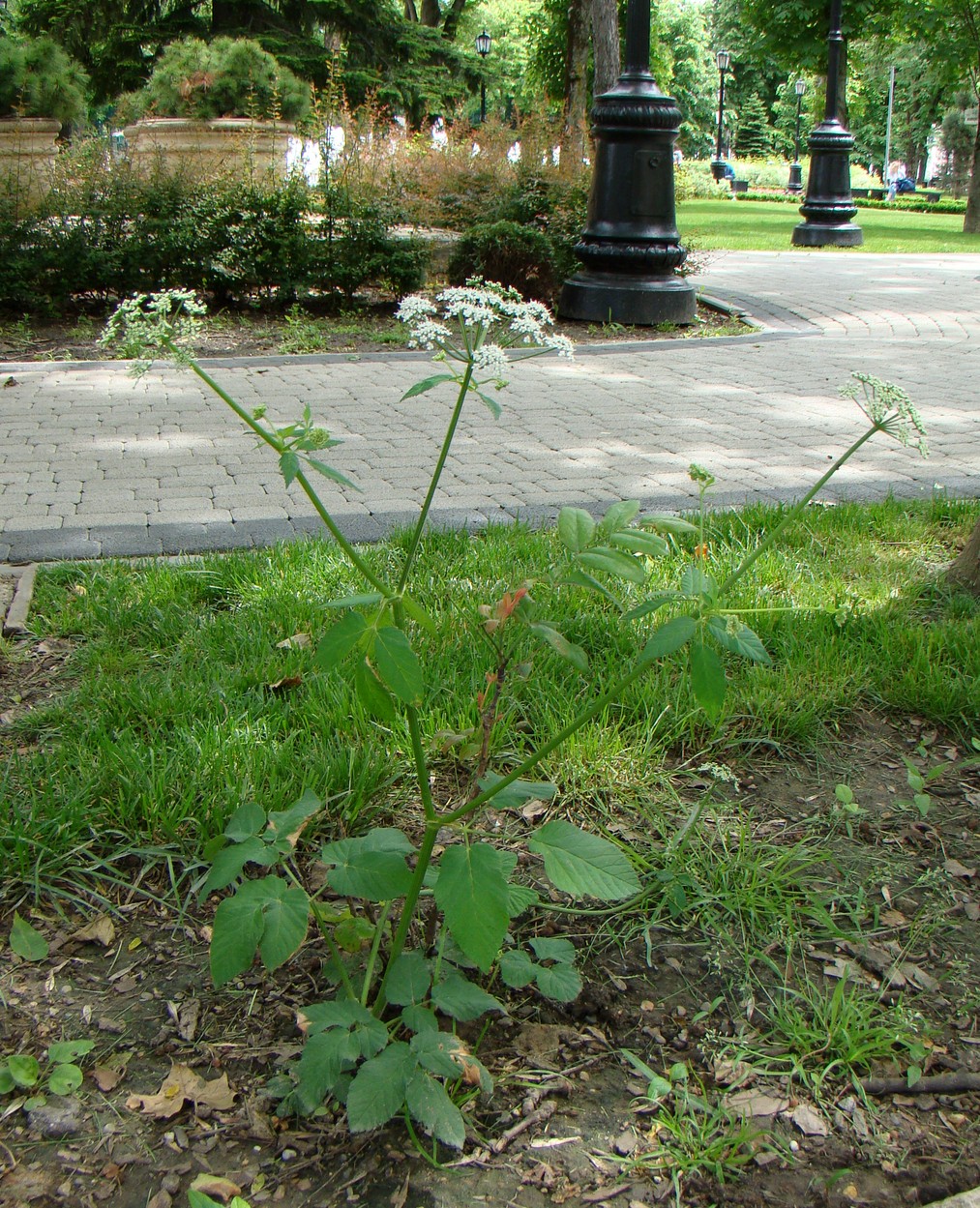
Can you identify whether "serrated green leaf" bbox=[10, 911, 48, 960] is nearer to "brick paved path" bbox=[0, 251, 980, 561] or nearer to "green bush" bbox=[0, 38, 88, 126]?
"brick paved path" bbox=[0, 251, 980, 561]

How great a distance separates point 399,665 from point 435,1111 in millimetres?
680

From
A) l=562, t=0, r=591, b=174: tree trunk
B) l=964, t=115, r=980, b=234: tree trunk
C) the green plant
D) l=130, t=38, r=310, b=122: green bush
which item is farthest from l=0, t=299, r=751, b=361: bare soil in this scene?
l=964, t=115, r=980, b=234: tree trunk

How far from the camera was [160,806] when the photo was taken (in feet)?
8.06

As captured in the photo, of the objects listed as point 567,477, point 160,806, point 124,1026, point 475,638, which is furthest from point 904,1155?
point 567,477

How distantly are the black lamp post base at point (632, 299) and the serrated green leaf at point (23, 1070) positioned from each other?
8.95 m

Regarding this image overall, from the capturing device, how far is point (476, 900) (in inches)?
60.3

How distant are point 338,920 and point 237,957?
462 millimetres

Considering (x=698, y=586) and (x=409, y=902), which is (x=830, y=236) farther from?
(x=409, y=902)

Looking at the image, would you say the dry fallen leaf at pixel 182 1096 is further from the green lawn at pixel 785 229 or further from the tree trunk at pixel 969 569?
the green lawn at pixel 785 229

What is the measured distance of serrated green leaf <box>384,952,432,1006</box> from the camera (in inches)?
70.9

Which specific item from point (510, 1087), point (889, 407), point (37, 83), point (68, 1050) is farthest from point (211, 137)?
point (510, 1087)

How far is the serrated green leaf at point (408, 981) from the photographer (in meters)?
1.80

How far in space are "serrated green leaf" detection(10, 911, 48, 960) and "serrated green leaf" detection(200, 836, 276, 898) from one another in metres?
0.55

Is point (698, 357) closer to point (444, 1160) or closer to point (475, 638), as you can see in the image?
point (475, 638)
